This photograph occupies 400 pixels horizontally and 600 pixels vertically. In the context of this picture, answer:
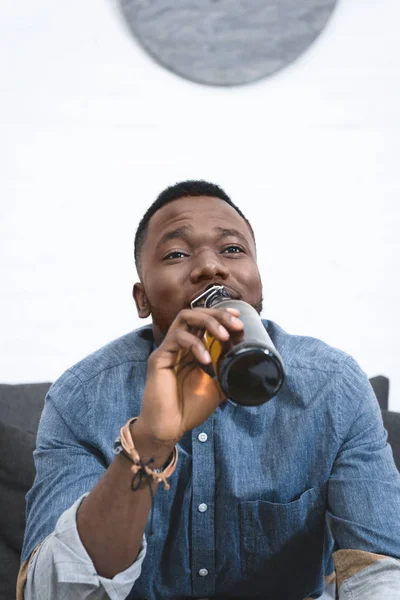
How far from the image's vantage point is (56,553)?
34.3 inches

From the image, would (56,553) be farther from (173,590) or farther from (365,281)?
(365,281)

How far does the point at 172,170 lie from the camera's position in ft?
7.30

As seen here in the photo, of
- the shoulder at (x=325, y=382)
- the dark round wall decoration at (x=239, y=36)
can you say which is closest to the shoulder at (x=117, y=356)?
the shoulder at (x=325, y=382)

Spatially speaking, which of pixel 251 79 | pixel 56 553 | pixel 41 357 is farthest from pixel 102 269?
pixel 56 553

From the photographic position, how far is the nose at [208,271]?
39.8 inches

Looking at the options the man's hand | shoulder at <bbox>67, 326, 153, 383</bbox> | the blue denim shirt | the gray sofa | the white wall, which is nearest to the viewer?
the man's hand

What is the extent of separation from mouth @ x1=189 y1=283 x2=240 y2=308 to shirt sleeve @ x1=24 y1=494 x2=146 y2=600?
1.07ft

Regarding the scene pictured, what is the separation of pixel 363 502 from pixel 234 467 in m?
0.21

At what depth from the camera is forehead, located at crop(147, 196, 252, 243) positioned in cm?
113

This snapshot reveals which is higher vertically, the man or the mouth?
the mouth

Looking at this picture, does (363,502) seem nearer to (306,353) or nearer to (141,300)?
(306,353)

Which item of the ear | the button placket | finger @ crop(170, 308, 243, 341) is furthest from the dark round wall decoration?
finger @ crop(170, 308, 243, 341)

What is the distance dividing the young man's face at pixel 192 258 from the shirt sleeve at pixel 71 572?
1.14ft

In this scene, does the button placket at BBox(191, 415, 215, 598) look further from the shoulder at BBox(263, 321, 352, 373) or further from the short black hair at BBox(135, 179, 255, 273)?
the short black hair at BBox(135, 179, 255, 273)
